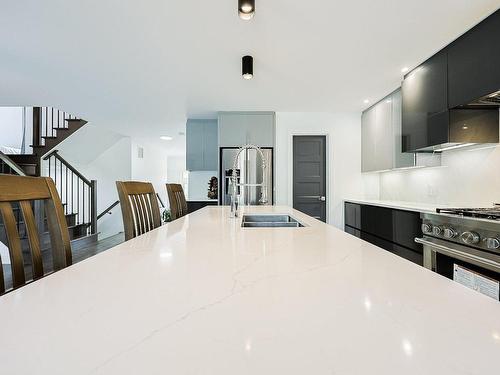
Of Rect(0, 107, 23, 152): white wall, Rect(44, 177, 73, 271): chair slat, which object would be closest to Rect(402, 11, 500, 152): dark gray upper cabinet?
Rect(44, 177, 73, 271): chair slat

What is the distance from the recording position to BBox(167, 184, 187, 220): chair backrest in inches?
104

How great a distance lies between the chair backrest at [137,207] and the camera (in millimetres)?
1472

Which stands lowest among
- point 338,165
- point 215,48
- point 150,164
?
point 338,165

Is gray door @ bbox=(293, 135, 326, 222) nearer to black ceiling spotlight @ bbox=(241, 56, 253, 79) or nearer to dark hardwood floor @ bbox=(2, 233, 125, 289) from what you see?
black ceiling spotlight @ bbox=(241, 56, 253, 79)

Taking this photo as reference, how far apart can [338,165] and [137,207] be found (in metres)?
3.73

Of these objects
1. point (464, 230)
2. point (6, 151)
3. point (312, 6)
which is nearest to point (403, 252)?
point (464, 230)

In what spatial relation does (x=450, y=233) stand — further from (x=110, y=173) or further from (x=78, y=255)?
(x=110, y=173)

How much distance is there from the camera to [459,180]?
2906mm

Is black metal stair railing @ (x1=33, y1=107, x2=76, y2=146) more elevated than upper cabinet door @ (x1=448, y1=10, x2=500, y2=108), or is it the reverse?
black metal stair railing @ (x1=33, y1=107, x2=76, y2=146)

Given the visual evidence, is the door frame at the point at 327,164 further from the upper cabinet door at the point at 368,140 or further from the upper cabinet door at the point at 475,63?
the upper cabinet door at the point at 475,63

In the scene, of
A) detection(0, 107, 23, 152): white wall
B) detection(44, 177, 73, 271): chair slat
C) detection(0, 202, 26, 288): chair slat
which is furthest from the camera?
detection(0, 107, 23, 152): white wall

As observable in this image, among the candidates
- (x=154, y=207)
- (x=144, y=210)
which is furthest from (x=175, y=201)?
(x=144, y=210)

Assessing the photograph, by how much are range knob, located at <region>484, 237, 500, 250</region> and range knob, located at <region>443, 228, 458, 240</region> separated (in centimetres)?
27

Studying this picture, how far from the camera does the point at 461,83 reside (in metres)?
2.34
